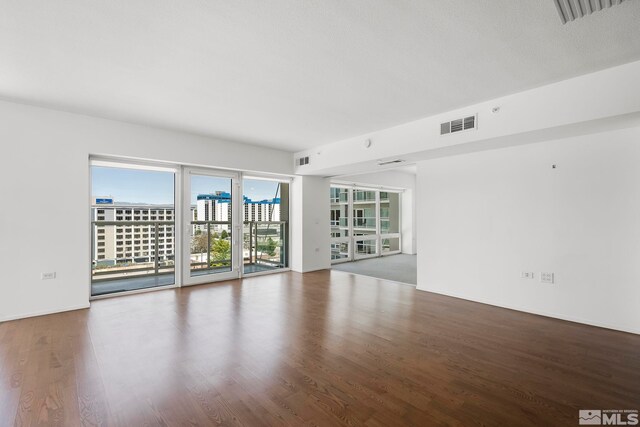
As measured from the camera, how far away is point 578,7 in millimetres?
2109

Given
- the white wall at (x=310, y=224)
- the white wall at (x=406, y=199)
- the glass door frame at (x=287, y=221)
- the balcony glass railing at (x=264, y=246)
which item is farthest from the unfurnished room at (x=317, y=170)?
the white wall at (x=406, y=199)

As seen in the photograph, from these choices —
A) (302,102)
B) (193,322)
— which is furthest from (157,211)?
(302,102)

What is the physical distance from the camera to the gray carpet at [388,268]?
21.4 ft

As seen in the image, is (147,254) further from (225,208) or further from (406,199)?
(406,199)

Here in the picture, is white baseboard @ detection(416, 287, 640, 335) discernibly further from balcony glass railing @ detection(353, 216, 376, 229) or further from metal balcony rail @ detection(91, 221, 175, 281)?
metal balcony rail @ detection(91, 221, 175, 281)

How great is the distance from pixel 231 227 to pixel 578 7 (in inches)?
232

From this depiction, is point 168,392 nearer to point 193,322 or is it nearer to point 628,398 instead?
point 193,322

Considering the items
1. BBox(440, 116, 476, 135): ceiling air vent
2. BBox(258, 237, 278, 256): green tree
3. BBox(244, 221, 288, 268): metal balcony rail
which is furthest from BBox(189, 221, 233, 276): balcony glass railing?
BBox(440, 116, 476, 135): ceiling air vent

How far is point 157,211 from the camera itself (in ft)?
18.3

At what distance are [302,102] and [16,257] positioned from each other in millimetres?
4329

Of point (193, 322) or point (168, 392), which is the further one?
point (193, 322)

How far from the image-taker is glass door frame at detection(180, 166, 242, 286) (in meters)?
5.58
